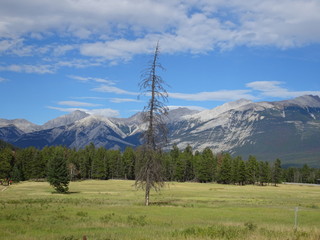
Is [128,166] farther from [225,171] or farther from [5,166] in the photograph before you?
[5,166]

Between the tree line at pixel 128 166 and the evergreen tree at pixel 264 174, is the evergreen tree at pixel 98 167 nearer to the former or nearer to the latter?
the tree line at pixel 128 166

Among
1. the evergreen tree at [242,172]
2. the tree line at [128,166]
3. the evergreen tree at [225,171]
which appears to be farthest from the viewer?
the evergreen tree at [225,171]

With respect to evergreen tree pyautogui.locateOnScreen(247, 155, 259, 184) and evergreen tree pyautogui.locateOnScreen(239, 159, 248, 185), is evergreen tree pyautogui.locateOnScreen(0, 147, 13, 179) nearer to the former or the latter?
evergreen tree pyautogui.locateOnScreen(239, 159, 248, 185)

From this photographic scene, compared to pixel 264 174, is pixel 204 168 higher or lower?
higher

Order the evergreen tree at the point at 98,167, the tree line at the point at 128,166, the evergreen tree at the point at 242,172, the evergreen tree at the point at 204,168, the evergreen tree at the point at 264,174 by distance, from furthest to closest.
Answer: the evergreen tree at the point at 264,174 → the evergreen tree at the point at 98,167 → the evergreen tree at the point at 204,168 → the evergreen tree at the point at 242,172 → the tree line at the point at 128,166

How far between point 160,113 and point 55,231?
24450mm

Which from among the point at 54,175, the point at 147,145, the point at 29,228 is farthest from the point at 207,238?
the point at 54,175

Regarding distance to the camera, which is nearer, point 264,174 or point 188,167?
point 264,174

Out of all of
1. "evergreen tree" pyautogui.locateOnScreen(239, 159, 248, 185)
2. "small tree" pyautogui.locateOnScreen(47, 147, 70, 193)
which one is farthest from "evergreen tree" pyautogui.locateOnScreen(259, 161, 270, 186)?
"small tree" pyautogui.locateOnScreen(47, 147, 70, 193)

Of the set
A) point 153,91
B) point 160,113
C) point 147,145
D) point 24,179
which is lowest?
point 24,179

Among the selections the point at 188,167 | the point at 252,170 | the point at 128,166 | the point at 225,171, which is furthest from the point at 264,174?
the point at 128,166

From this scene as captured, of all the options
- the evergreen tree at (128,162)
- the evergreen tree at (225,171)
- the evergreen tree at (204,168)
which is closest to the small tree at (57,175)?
the evergreen tree at (128,162)

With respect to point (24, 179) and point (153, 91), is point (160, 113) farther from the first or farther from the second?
point (24, 179)

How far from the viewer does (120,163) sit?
144 metres
